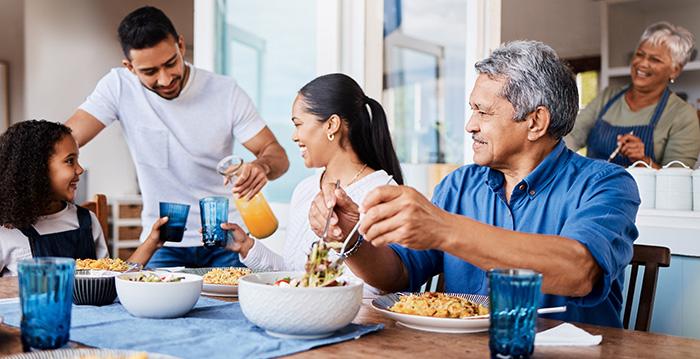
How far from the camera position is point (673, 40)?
4.11m

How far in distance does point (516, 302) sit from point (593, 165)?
29.2 inches

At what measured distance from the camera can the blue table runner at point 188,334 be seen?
3.74 ft

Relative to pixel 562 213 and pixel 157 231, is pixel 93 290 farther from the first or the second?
pixel 562 213

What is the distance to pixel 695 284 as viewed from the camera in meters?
2.36

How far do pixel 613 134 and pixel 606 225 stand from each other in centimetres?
294

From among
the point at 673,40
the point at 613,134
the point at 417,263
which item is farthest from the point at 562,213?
the point at 673,40

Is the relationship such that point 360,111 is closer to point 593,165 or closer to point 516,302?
point 593,165

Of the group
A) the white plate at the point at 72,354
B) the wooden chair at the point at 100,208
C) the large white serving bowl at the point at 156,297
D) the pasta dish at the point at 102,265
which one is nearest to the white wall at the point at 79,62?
the wooden chair at the point at 100,208

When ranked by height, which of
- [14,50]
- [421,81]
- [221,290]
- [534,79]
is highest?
[14,50]

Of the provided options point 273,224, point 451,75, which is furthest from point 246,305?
point 451,75

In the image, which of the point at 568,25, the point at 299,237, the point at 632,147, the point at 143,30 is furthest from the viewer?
the point at 568,25

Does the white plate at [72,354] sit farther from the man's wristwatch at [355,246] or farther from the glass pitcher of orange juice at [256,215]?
the glass pitcher of orange juice at [256,215]

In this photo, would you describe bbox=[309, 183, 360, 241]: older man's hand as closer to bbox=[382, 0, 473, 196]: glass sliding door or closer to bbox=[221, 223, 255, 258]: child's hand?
bbox=[221, 223, 255, 258]: child's hand

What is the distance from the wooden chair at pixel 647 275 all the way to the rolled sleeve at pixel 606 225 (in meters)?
0.22
